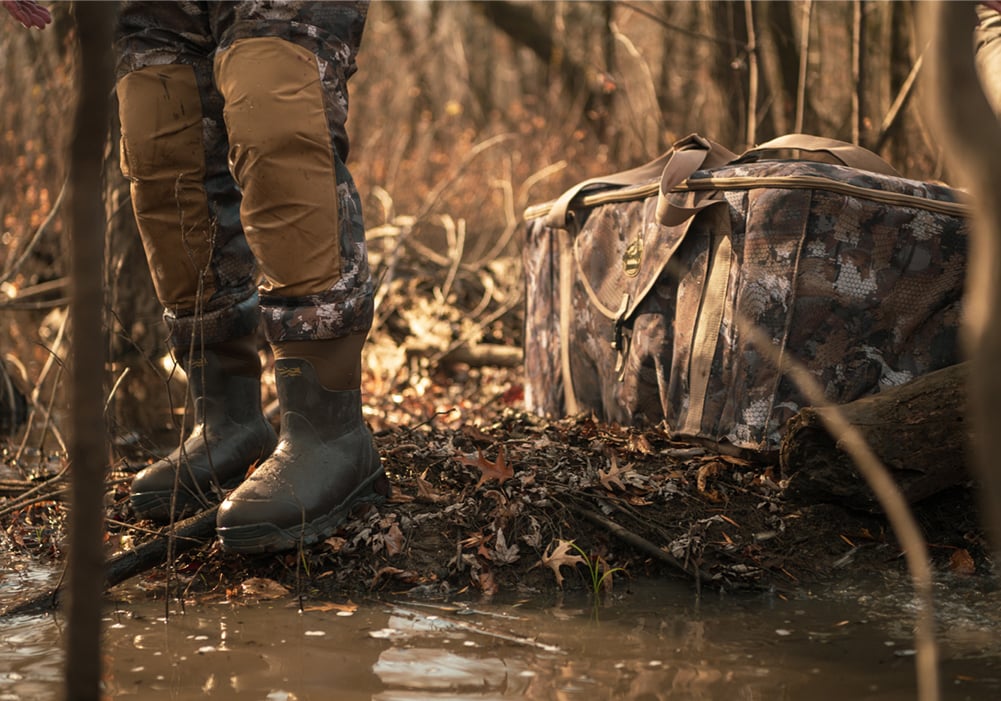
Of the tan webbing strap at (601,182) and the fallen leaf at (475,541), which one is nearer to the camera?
the fallen leaf at (475,541)

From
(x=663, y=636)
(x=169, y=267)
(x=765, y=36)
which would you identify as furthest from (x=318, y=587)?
(x=765, y=36)

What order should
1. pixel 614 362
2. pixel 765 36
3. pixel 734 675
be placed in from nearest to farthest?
1. pixel 734 675
2. pixel 614 362
3. pixel 765 36

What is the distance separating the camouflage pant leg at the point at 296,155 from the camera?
244 centimetres

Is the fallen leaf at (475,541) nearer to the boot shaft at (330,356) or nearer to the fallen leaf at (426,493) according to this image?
the fallen leaf at (426,493)

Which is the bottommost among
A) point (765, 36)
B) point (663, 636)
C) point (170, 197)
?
point (663, 636)

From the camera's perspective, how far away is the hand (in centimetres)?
234

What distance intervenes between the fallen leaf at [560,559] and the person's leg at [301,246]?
1.71 ft

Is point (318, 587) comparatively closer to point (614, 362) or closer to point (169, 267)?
point (169, 267)

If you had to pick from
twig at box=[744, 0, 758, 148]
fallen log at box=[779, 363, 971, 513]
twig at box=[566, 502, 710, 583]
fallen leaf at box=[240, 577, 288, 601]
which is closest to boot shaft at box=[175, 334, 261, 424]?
fallen leaf at box=[240, 577, 288, 601]

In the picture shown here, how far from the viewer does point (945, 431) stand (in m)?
2.64

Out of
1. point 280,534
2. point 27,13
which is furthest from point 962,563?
point 27,13

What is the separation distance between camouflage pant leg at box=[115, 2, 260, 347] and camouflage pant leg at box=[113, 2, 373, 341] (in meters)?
0.22

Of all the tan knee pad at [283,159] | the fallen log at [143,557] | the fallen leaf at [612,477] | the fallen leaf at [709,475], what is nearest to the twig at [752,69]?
the fallen leaf at [709,475]

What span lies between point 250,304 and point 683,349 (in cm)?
128
